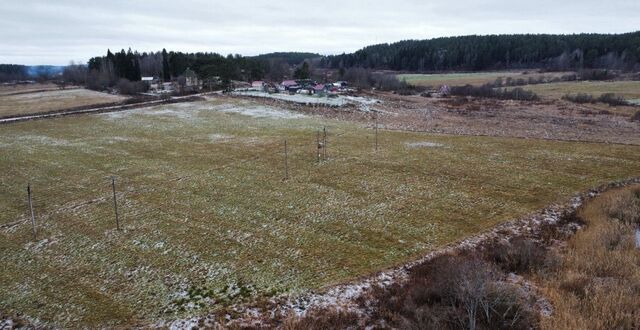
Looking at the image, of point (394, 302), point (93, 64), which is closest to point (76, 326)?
point (394, 302)

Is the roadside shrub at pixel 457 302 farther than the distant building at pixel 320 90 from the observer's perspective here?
No

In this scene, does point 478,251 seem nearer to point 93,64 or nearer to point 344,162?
point 344,162

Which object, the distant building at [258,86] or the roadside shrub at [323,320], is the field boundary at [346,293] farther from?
the distant building at [258,86]

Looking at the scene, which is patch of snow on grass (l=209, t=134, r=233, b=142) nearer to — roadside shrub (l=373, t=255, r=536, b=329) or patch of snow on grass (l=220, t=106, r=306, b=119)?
patch of snow on grass (l=220, t=106, r=306, b=119)

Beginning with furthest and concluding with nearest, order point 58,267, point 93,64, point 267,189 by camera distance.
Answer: point 93,64 → point 267,189 → point 58,267

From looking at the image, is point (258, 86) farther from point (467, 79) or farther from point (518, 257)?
point (518, 257)

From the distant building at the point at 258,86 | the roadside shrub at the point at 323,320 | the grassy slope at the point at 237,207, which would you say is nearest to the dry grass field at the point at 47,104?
the grassy slope at the point at 237,207

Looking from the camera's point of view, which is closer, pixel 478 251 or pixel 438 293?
pixel 438 293
